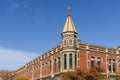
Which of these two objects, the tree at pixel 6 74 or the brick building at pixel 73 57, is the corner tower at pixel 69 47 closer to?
the brick building at pixel 73 57

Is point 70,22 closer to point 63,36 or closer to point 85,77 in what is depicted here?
point 63,36

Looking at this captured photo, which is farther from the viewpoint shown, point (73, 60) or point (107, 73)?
point (107, 73)

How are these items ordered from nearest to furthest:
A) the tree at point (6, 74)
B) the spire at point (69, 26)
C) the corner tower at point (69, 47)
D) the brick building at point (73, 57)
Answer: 1. the corner tower at point (69, 47)
2. the brick building at point (73, 57)
3. the spire at point (69, 26)
4. the tree at point (6, 74)

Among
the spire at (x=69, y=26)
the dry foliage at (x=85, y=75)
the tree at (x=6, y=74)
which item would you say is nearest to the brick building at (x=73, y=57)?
the spire at (x=69, y=26)

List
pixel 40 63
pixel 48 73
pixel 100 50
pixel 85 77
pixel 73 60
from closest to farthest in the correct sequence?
pixel 85 77
pixel 73 60
pixel 100 50
pixel 48 73
pixel 40 63

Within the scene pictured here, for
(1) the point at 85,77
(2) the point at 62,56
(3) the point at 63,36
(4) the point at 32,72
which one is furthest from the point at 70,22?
(4) the point at 32,72

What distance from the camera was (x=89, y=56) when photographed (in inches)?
2322

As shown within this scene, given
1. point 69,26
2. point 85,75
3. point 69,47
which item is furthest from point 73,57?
point 85,75

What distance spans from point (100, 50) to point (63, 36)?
9.48 m

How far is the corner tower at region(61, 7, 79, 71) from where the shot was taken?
Answer: 56000 millimetres

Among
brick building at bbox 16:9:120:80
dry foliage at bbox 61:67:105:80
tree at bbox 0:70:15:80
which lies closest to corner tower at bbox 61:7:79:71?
brick building at bbox 16:9:120:80

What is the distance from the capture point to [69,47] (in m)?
56.2

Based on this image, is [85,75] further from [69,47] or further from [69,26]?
[69,26]

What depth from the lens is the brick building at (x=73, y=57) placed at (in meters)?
56.4
